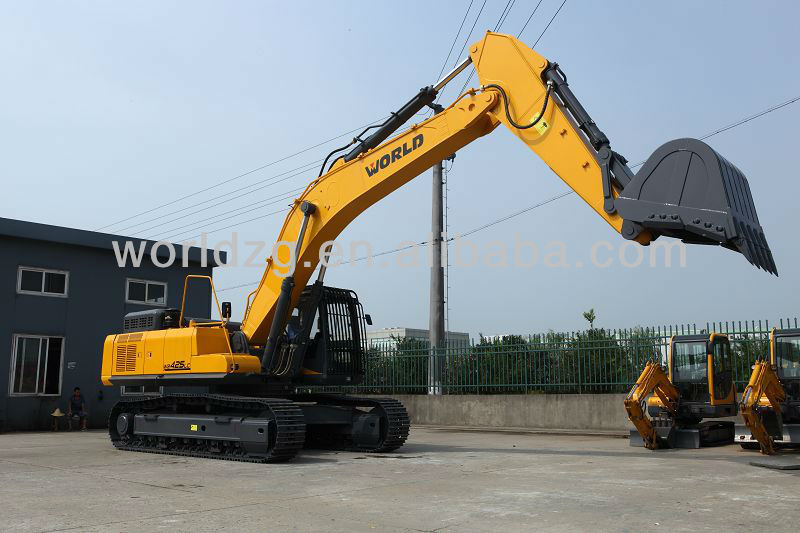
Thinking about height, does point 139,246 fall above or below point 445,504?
above

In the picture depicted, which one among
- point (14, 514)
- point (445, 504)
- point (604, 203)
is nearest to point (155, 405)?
point (14, 514)

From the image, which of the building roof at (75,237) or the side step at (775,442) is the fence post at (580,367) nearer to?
the side step at (775,442)

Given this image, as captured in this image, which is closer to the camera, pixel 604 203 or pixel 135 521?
pixel 135 521

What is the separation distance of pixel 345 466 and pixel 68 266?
12.7 metres

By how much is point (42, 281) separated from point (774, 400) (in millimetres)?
17080

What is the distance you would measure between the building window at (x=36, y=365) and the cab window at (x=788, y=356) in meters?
16.7

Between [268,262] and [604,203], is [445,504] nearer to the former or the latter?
[604,203]

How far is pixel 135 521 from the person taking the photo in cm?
593

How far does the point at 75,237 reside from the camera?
1919cm

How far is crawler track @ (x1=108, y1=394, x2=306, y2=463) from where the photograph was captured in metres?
10.2

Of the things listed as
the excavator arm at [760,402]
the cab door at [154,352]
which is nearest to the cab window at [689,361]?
the excavator arm at [760,402]

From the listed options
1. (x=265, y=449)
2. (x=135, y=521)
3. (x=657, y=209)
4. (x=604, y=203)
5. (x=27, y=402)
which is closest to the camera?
(x=135, y=521)

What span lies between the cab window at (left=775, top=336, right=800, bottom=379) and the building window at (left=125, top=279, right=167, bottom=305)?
16.1m

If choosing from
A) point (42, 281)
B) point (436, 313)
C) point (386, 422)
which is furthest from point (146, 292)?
point (386, 422)
